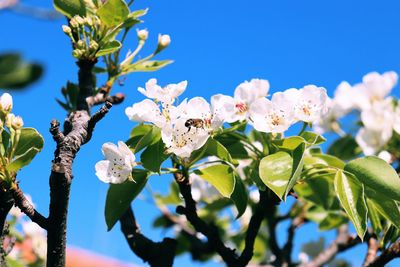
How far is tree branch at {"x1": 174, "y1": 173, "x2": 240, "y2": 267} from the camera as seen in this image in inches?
58.9

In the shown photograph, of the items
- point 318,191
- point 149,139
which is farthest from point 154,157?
point 318,191

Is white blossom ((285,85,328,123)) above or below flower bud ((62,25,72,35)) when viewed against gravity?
below

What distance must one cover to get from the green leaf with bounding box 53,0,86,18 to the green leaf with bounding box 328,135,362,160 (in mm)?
1233

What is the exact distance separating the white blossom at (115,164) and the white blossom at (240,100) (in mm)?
238

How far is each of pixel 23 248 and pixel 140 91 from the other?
1.69 meters

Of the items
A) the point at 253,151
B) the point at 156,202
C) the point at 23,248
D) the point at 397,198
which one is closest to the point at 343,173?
the point at 397,198

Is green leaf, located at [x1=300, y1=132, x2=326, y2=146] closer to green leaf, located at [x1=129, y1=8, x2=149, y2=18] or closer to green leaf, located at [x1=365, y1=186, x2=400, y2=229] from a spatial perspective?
green leaf, located at [x1=365, y1=186, x2=400, y2=229]

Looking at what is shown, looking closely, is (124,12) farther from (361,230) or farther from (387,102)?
(387,102)

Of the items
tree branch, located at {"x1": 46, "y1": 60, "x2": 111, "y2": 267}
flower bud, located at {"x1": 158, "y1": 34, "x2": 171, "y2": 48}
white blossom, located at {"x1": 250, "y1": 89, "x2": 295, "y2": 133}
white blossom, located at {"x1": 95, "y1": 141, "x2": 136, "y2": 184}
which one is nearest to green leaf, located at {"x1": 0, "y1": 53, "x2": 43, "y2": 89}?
tree branch, located at {"x1": 46, "y1": 60, "x2": 111, "y2": 267}

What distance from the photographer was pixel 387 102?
237 cm

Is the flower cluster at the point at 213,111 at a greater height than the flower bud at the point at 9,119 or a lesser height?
lesser

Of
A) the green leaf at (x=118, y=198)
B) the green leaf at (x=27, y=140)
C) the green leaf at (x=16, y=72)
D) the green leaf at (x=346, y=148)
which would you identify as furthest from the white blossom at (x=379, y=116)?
the green leaf at (x=16, y=72)

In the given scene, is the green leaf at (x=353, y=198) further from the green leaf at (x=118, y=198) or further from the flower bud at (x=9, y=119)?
the flower bud at (x=9, y=119)

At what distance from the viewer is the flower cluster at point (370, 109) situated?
217 centimetres
